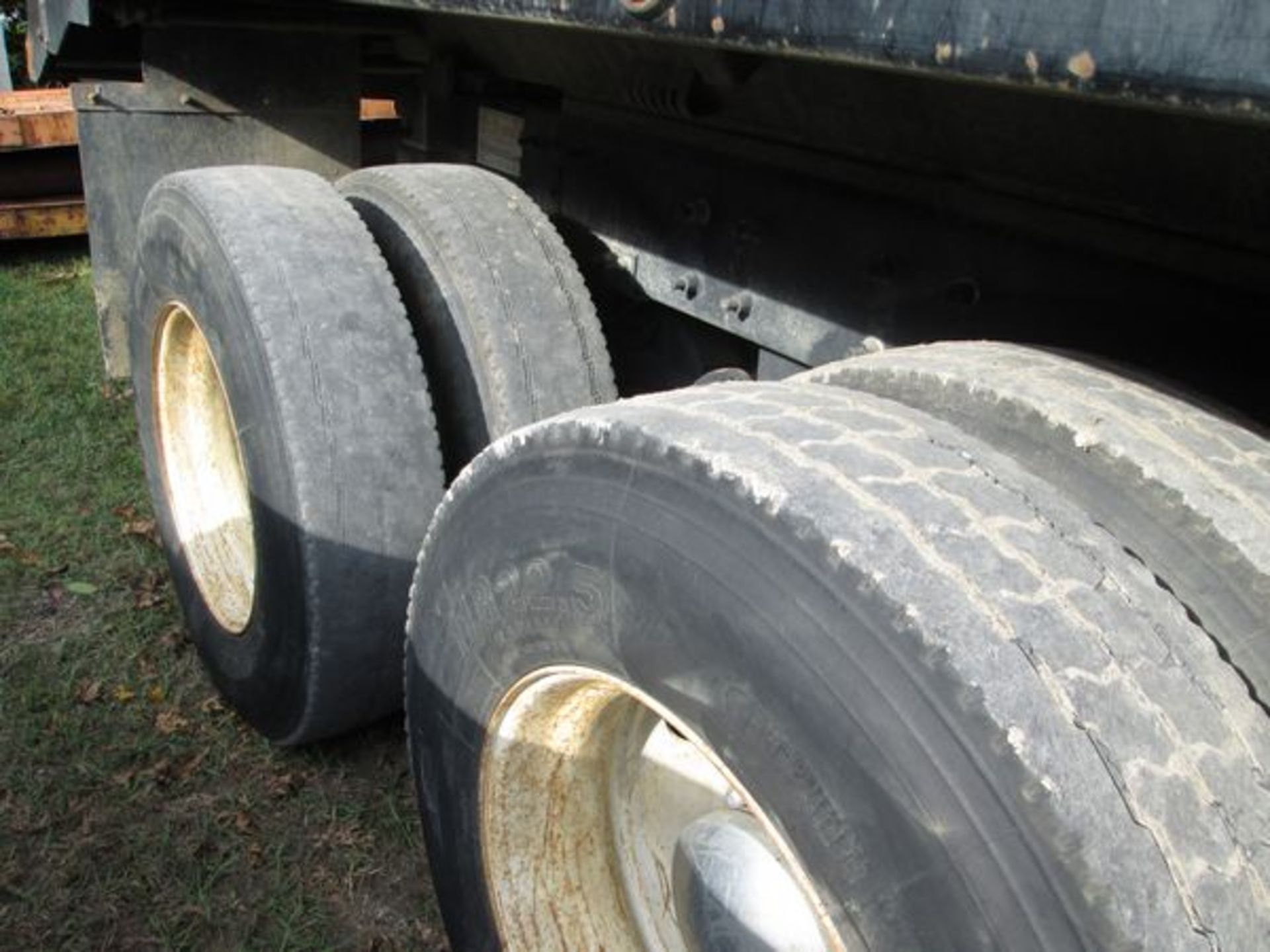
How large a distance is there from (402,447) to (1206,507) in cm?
136

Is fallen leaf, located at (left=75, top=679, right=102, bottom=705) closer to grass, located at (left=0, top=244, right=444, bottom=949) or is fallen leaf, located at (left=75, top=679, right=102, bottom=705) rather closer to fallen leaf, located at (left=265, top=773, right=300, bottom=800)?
grass, located at (left=0, top=244, right=444, bottom=949)

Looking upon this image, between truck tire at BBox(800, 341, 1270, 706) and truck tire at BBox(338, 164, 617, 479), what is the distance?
91 centimetres

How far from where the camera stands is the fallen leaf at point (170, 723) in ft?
9.30

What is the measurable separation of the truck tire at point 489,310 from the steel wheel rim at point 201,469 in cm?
61

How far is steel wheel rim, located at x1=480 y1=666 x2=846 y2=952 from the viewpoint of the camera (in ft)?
5.23

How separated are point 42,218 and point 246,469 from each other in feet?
13.4

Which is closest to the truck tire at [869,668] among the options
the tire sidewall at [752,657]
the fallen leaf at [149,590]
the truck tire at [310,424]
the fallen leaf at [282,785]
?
the tire sidewall at [752,657]

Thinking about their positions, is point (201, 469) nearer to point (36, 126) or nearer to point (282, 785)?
point (282, 785)

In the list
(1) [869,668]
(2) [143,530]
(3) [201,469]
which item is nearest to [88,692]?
(3) [201,469]

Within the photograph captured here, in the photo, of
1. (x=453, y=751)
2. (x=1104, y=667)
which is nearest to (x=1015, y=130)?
A: (x=1104, y=667)

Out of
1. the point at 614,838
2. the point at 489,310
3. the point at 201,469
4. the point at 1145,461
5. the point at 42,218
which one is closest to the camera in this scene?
the point at 1145,461

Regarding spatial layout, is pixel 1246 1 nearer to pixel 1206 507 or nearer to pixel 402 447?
pixel 1206 507

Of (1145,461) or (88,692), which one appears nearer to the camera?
(1145,461)

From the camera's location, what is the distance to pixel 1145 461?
135 cm
